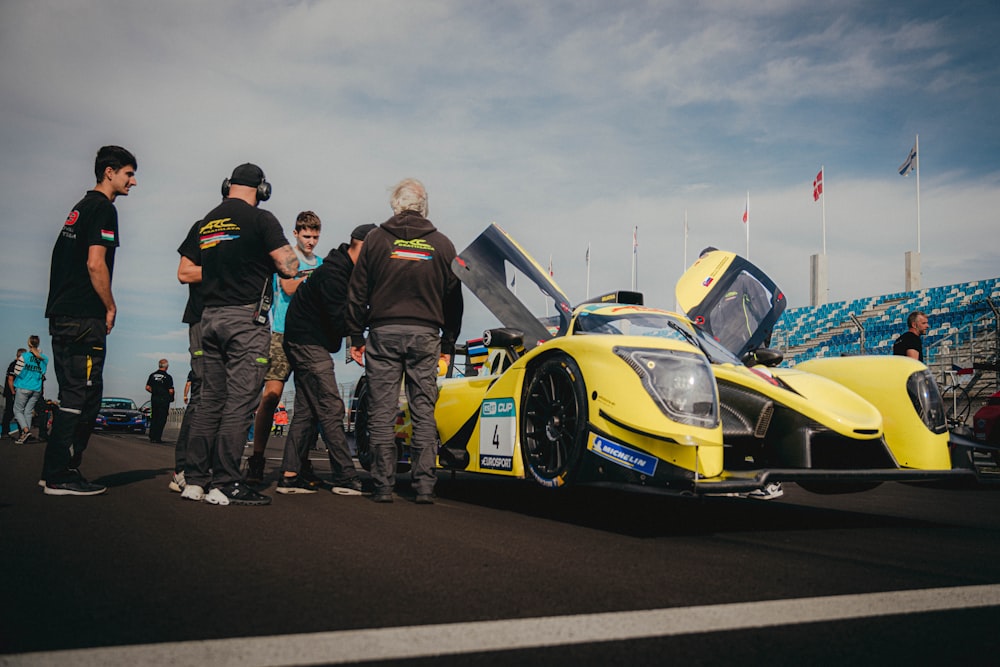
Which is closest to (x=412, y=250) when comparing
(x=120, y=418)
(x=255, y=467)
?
(x=255, y=467)

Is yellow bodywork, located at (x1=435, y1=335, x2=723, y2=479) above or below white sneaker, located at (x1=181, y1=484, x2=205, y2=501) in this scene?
above

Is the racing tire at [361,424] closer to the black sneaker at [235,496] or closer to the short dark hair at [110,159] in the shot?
the black sneaker at [235,496]

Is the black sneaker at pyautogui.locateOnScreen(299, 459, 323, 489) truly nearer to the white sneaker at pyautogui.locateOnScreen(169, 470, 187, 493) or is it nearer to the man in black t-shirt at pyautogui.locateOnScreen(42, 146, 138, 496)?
the white sneaker at pyautogui.locateOnScreen(169, 470, 187, 493)

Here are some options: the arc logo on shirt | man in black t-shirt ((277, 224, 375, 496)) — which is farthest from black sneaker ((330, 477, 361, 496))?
the arc logo on shirt

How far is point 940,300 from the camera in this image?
20078 millimetres

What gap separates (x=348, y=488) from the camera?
5352 millimetres

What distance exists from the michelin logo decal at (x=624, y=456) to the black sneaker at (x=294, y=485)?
2458mm

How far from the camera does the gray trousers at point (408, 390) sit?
15.9 feet

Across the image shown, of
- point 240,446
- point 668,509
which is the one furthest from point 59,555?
point 668,509

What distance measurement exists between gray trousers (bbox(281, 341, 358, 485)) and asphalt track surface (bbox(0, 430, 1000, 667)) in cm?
98

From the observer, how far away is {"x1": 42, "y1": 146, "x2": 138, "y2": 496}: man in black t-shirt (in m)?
4.48

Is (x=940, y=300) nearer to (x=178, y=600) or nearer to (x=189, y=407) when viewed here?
(x=189, y=407)

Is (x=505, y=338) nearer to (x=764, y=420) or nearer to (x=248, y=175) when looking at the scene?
(x=764, y=420)

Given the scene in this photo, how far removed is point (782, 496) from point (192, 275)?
4.58m
